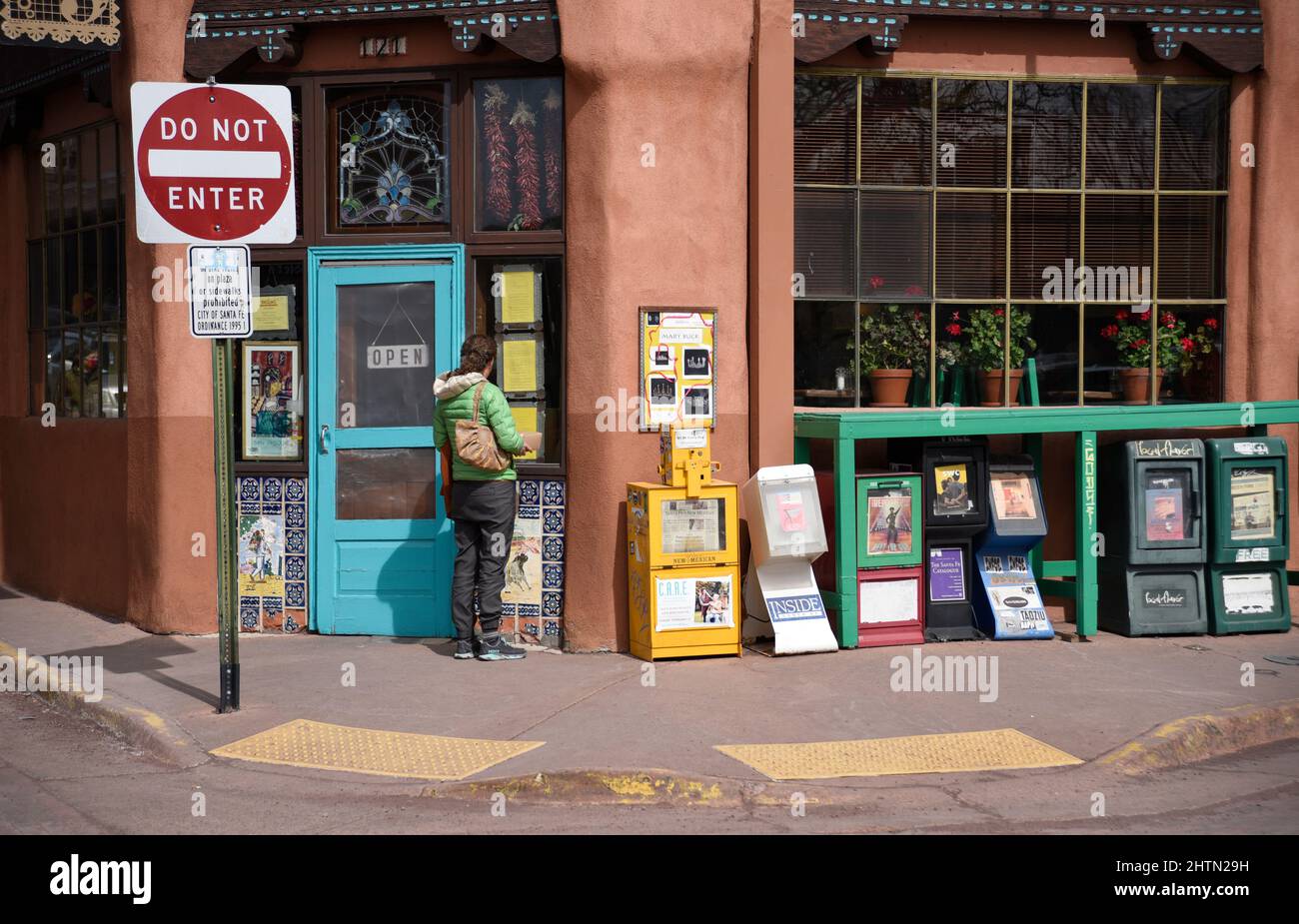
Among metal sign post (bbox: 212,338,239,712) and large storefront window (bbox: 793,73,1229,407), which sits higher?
large storefront window (bbox: 793,73,1229,407)

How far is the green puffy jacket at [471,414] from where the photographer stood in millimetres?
8461

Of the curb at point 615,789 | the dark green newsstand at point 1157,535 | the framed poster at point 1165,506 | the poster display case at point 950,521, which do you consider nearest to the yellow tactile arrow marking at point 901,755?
the curb at point 615,789

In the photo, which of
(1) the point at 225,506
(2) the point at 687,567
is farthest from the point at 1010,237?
(1) the point at 225,506

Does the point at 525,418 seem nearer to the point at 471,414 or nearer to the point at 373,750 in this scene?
the point at 471,414

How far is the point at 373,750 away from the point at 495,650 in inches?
79.5

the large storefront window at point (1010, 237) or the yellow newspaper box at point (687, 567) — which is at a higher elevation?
the large storefront window at point (1010, 237)

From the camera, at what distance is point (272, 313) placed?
31.5ft

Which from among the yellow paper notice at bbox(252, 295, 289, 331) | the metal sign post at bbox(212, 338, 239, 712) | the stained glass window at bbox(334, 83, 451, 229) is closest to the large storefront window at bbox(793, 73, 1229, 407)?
the stained glass window at bbox(334, 83, 451, 229)

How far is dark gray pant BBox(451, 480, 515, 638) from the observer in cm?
858

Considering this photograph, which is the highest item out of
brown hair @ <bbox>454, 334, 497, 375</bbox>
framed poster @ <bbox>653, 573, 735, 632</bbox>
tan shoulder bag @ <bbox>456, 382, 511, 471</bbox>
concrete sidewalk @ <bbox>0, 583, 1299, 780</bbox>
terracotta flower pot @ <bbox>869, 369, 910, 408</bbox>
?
brown hair @ <bbox>454, 334, 497, 375</bbox>

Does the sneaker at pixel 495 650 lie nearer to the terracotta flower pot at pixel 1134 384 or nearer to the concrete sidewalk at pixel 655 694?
the concrete sidewalk at pixel 655 694

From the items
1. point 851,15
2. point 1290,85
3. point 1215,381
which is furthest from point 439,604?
point 1290,85

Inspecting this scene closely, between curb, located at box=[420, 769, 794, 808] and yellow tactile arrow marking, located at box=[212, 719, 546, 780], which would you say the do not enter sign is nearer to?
yellow tactile arrow marking, located at box=[212, 719, 546, 780]

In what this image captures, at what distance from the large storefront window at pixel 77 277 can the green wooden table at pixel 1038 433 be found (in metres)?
5.40
